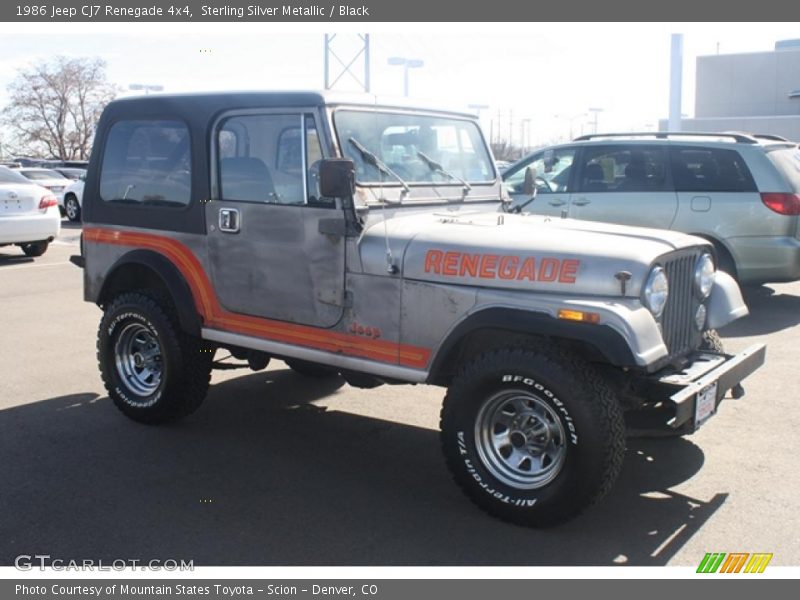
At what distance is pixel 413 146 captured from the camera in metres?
5.26

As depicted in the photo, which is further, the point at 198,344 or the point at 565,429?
the point at 198,344

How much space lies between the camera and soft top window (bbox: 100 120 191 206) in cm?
542

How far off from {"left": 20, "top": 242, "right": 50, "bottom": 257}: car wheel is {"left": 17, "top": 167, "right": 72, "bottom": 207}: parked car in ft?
31.1

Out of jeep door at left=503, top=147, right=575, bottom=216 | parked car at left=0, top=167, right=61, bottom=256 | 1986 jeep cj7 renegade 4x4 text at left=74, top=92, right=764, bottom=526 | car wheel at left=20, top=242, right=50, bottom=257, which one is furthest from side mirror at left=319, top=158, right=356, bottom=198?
car wheel at left=20, top=242, right=50, bottom=257

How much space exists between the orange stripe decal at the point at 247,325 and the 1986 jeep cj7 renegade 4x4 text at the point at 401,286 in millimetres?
11

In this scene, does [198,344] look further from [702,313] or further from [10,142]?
[10,142]

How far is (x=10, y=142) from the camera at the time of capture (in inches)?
2111

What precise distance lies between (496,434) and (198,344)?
7.35 ft

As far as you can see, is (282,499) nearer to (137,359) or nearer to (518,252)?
(518,252)

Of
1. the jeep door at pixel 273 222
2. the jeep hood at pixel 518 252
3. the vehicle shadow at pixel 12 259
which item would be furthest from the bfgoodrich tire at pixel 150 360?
the vehicle shadow at pixel 12 259

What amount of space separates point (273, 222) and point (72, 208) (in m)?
18.8

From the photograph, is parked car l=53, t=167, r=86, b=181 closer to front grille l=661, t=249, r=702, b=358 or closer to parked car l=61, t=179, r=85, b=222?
parked car l=61, t=179, r=85, b=222

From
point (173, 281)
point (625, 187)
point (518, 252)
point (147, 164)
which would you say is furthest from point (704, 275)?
point (625, 187)

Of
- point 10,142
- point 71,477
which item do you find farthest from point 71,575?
point 10,142
